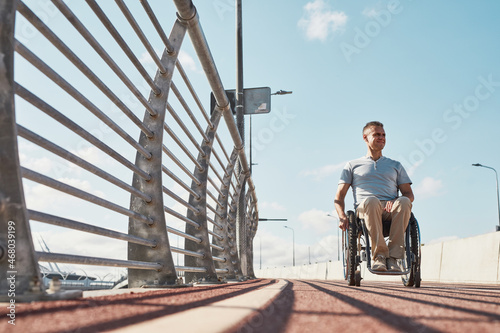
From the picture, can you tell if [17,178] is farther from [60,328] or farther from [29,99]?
[60,328]

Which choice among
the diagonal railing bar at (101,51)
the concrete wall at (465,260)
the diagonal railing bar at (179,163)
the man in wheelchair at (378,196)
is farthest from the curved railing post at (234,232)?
the concrete wall at (465,260)

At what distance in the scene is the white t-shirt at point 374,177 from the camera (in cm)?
550

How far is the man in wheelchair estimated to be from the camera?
4.98m

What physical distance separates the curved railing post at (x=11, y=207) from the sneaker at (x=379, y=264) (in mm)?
3753

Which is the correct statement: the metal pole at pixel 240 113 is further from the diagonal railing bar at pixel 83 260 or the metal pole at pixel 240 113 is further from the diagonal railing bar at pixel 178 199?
the diagonal railing bar at pixel 83 260

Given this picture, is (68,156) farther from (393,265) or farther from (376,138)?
(376,138)

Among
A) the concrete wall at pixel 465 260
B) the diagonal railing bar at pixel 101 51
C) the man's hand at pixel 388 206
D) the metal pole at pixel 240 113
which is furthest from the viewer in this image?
the concrete wall at pixel 465 260

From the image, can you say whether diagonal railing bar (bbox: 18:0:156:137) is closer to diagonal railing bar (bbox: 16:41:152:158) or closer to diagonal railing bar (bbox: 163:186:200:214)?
diagonal railing bar (bbox: 16:41:152:158)

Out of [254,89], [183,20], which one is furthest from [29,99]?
[254,89]

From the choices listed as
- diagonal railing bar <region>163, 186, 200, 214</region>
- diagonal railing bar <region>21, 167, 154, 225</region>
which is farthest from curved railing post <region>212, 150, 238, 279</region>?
diagonal railing bar <region>21, 167, 154, 225</region>

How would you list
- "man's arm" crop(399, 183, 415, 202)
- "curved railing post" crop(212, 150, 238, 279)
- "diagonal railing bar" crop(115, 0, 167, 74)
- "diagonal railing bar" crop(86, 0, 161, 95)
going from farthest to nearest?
"curved railing post" crop(212, 150, 238, 279) → "man's arm" crop(399, 183, 415, 202) → "diagonal railing bar" crop(115, 0, 167, 74) → "diagonal railing bar" crop(86, 0, 161, 95)

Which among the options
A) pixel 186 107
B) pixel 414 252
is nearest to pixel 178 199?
pixel 186 107

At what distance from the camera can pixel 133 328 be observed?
1.11 meters

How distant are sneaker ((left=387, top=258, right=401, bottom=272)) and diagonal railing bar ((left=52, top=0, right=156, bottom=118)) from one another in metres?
2.77
